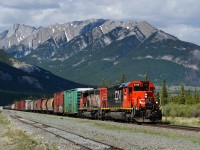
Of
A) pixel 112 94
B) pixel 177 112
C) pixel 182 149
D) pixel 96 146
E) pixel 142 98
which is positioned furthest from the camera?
pixel 177 112

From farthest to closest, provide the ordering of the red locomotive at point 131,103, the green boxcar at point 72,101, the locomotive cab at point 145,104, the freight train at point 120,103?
the green boxcar at point 72,101 < the freight train at point 120,103 < the red locomotive at point 131,103 < the locomotive cab at point 145,104

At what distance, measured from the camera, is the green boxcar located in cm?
6579

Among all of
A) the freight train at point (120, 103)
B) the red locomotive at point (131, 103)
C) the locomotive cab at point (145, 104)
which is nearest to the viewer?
the locomotive cab at point (145, 104)

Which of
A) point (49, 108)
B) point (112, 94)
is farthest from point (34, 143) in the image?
point (49, 108)

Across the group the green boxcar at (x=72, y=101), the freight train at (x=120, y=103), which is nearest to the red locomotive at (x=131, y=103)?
the freight train at (x=120, y=103)

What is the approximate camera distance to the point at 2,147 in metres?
23.7

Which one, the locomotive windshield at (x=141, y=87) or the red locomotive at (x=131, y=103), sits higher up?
the locomotive windshield at (x=141, y=87)

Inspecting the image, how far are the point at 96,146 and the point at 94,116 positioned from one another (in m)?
33.5

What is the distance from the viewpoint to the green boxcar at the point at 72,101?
65794 mm

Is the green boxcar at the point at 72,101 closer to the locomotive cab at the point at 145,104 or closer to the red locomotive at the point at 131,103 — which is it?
the red locomotive at the point at 131,103

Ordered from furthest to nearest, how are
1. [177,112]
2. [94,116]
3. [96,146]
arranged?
[177,112], [94,116], [96,146]

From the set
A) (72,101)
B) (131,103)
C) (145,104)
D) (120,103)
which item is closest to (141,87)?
(131,103)

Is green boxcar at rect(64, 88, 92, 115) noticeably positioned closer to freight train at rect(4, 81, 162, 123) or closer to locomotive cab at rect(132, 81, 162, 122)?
freight train at rect(4, 81, 162, 123)

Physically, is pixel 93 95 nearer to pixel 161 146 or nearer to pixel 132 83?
pixel 132 83
